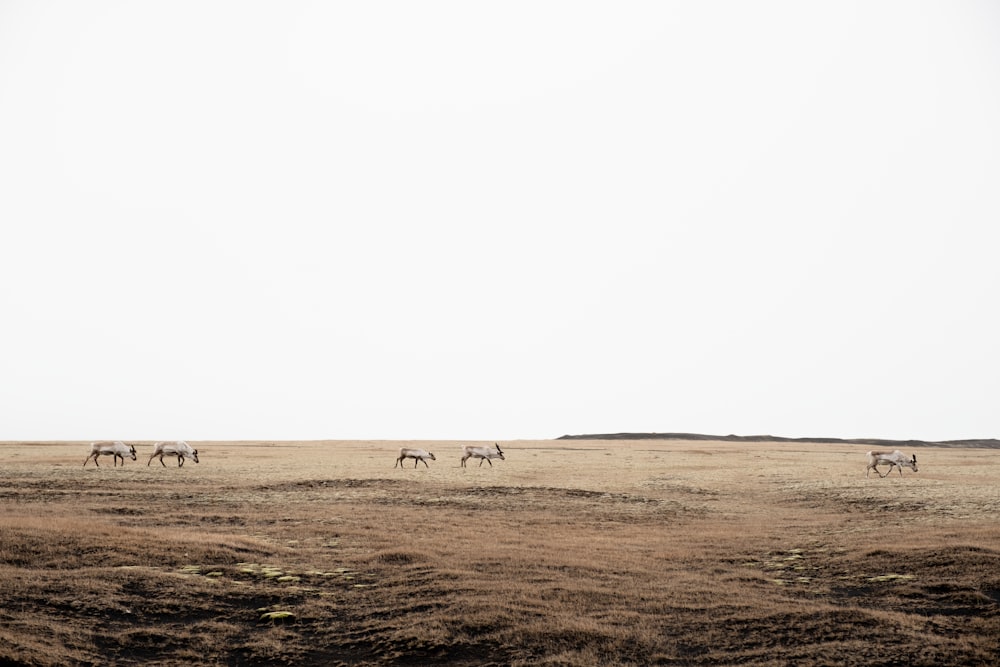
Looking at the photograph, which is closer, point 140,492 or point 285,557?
point 285,557

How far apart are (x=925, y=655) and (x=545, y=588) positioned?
25.4 ft

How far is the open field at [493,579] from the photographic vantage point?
1475 cm

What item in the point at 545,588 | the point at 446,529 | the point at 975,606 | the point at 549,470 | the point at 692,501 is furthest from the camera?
the point at 549,470

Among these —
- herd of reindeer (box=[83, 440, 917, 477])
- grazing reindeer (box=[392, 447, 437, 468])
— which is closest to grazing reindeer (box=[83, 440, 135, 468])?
herd of reindeer (box=[83, 440, 917, 477])

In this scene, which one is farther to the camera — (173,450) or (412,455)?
(412,455)

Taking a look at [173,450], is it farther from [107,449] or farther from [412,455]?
[412,455]

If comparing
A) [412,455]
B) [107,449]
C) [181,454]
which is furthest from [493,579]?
[107,449]

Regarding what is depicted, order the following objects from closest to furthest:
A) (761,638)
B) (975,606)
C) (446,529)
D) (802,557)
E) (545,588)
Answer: (761,638) → (975,606) → (545,588) → (802,557) → (446,529)

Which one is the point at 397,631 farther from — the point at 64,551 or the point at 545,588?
the point at 64,551

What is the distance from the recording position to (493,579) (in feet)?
63.0

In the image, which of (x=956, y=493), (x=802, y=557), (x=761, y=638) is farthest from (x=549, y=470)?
(x=761, y=638)

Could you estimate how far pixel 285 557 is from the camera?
22.4 metres

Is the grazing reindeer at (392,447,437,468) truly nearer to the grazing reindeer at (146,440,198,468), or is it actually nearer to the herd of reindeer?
the herd of reindeer

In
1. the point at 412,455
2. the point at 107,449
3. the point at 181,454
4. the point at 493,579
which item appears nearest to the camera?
the point at 493,579
